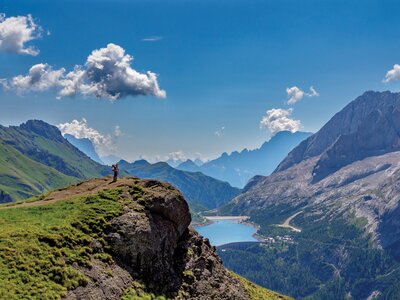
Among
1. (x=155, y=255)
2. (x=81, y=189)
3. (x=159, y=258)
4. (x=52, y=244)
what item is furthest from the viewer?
(x=81, y=189)

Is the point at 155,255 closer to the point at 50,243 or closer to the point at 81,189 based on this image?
the point at 50,243

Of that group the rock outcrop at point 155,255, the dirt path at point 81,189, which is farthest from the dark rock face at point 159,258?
the dirt path at point 81,189

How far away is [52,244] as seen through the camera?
140 ft

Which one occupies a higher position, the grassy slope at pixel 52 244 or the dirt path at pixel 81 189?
the dirt path at pixel 81 189

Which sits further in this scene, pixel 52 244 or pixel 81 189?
pixel 81 189

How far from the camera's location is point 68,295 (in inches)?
1476

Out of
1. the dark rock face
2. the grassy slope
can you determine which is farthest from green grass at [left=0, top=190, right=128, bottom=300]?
the dark rock face

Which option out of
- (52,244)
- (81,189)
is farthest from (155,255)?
(81,189)

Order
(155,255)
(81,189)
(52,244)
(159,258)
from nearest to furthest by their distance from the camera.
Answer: (52,244) → (155,255) → (159,258) → (81,189)

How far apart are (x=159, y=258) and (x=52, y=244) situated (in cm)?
1412

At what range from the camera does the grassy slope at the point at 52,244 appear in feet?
120

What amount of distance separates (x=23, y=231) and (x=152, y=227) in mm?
15694

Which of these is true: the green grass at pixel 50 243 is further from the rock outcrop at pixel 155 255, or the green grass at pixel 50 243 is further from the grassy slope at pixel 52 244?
the rock outcrop at pixel 155 255

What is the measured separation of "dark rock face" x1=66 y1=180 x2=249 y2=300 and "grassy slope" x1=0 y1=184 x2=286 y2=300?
4.20 feet
